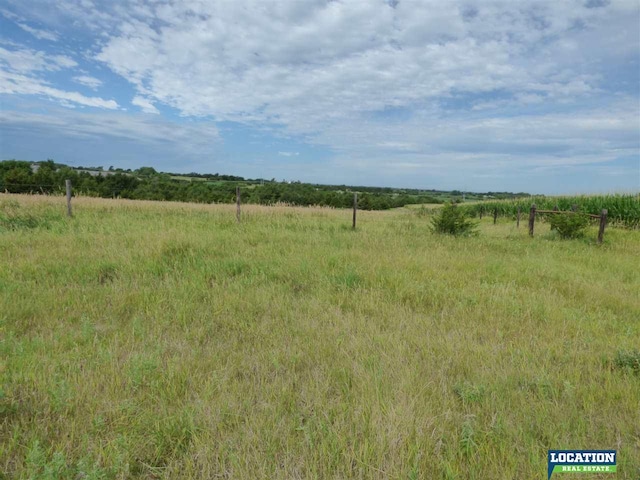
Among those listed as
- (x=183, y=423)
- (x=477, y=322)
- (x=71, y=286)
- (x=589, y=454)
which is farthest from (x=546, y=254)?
(x=71, y=286)

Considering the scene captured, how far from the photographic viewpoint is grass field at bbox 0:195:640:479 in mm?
1954

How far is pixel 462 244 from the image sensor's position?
30.7 ft

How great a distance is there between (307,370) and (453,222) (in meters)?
9.95

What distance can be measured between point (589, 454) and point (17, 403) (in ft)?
12.6

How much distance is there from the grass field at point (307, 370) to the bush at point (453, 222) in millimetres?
5317

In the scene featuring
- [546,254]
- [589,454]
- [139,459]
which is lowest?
[139,459]

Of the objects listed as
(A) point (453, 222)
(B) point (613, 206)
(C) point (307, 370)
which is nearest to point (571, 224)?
(A) point (453, 222)

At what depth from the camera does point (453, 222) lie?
1135 centimetres

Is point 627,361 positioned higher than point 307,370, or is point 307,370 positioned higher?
point 627,361

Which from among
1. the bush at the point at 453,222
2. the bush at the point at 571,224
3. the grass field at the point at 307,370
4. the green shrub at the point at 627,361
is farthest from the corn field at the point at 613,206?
the green shrub at the point at 627,361

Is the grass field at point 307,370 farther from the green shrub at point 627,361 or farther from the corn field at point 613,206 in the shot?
the corn field at point 613,206

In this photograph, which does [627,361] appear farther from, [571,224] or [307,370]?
[571,224]

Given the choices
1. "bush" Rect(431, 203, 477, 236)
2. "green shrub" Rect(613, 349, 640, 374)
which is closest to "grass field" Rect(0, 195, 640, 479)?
"green shrub" Rect(613, 349, 640, 374)

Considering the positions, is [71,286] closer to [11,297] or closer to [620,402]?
[11,297]
